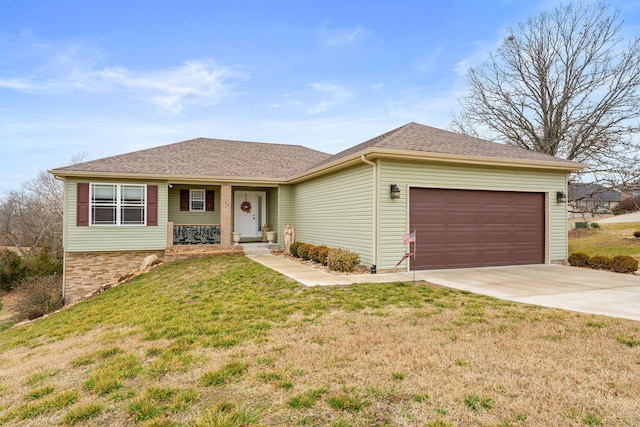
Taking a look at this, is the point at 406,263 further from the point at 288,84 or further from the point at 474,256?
the point at 288,84

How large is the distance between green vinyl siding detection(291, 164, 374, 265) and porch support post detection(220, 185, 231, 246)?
108 inches

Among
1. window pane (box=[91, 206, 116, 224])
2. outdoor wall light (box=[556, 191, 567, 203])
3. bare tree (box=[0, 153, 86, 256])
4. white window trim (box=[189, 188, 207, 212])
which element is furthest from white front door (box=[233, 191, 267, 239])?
bare tree (box=[0, 153, 86, 256])

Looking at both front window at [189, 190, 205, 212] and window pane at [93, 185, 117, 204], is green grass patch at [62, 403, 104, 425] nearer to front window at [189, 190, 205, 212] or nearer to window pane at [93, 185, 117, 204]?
window pane at [93, 185, 117, 204]

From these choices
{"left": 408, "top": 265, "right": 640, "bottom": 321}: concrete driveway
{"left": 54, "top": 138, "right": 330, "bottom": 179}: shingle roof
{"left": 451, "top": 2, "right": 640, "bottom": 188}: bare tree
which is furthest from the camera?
{"left": 451, "top": 2, "right": 640, "bottom": 188}: bare tree

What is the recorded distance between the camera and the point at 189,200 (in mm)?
15102

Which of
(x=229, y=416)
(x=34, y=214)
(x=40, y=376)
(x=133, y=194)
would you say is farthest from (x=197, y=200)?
(x=34, y=214)

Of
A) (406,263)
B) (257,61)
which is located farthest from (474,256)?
(257,61)

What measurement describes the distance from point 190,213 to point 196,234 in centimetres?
141

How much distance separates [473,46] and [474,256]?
1245 cm

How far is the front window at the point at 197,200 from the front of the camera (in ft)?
49.7

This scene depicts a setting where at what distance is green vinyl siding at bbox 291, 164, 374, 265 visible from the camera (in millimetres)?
9414

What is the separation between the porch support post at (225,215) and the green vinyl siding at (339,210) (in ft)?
9.01

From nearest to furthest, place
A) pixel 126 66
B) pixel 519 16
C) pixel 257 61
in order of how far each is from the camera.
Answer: pixel 126 66 < pixel 257 61 < pixel 519 16

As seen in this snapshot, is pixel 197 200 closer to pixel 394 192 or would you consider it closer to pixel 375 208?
pixel 375 208
